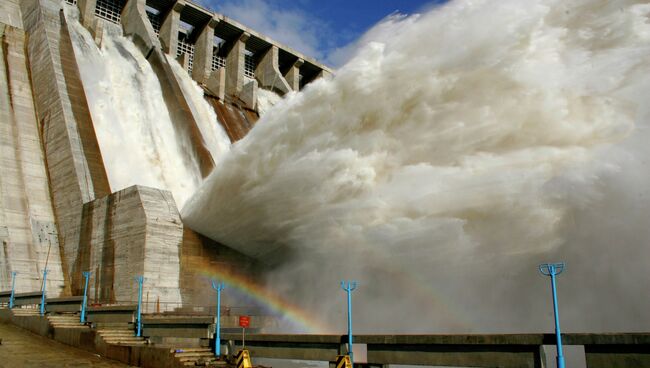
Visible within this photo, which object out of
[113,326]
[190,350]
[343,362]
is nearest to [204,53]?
[113,326]

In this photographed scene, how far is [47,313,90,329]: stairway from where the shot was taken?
629 inches

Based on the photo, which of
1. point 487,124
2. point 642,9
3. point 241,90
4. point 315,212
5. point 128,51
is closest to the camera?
point 642,9

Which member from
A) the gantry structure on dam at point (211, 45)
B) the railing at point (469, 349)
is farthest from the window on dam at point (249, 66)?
the railing at point (469, 349)

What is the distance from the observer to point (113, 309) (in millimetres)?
15617

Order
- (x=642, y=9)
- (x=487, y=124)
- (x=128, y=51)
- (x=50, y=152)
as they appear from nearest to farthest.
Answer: (x=642, y=9), (x=487, y=124), (x=50, y=152), (x=128, y=51)

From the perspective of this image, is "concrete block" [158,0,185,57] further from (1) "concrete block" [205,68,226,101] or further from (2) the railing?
(2) the railing

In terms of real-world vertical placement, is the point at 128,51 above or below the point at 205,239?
above

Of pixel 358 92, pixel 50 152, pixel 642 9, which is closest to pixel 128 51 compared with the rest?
pixel 50 152

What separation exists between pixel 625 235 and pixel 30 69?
32.9 meters

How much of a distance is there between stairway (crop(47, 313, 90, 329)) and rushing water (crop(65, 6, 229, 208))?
39.4ft

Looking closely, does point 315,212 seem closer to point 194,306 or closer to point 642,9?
point 194,306

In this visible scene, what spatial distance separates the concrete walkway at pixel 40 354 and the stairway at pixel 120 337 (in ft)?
1.67

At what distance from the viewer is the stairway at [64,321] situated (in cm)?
1599

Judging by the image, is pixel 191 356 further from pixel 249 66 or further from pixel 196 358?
pixel 249 66
